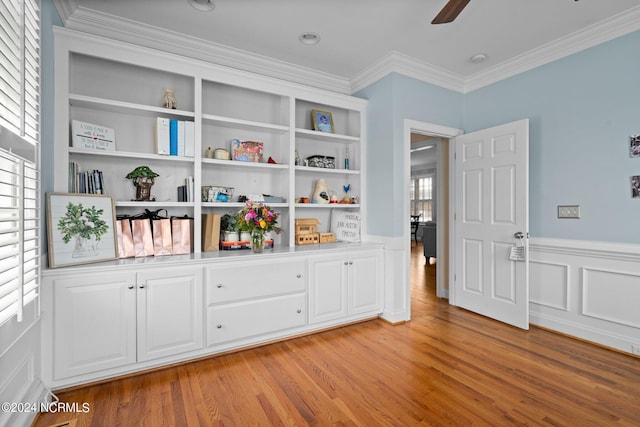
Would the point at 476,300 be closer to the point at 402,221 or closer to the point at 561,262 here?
the point at 561,262

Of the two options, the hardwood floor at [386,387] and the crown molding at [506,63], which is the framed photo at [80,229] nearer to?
the hardwood floor at [386,387]

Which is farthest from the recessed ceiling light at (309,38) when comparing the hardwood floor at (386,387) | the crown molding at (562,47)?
the hardwood floor at (386,387)

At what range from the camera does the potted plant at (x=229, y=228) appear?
2966 mm

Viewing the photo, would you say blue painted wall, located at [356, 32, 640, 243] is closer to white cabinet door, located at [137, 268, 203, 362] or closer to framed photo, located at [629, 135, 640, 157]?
framed photo, located at [629, 135, 640, 157]

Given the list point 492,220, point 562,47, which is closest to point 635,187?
point 492,220

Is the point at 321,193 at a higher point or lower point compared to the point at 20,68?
lower

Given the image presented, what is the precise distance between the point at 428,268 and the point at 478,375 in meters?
4.19

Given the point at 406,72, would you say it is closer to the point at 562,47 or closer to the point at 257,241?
the point at 562,47

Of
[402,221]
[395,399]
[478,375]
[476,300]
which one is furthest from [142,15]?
[476,300]

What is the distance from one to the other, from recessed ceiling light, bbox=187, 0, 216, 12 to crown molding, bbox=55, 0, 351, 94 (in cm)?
49

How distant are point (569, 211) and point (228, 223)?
10.3 ft

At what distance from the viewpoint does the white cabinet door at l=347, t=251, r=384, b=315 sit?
10.5 feet

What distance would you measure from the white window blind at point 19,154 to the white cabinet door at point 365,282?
2.36m

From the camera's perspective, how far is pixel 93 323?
210 centimetres
